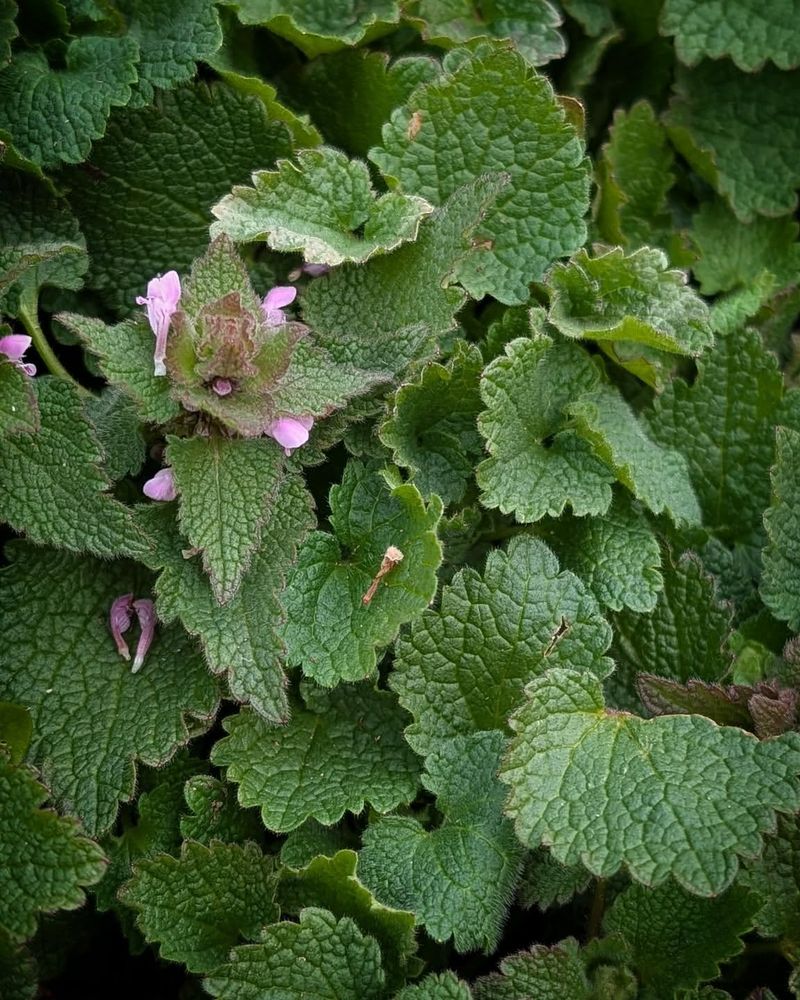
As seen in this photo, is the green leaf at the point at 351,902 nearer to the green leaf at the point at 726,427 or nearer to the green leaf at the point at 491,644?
the green leaf at the point at 491,644

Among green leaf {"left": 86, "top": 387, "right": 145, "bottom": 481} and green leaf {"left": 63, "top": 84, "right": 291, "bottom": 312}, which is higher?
green leaf {"left": 63, "top": 84, "right": 291, "bottom": 312}

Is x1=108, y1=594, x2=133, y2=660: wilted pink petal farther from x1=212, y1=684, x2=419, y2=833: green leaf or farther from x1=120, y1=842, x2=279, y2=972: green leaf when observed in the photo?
x1=120, y1=842, x2=279, y2=972: green leaf

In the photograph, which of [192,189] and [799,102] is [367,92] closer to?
[192,189]

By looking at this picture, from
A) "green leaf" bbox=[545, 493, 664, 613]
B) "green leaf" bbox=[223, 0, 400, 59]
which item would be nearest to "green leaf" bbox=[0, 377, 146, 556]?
"green leaf" bbox=[545, 493, 664, 613]

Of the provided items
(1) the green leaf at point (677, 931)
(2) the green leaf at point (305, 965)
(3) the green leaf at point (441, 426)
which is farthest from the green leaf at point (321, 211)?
(1) the green leaf at point (677, 931)

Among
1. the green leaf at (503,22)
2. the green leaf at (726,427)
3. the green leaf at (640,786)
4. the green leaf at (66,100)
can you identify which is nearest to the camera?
the green leaf at (640,786)

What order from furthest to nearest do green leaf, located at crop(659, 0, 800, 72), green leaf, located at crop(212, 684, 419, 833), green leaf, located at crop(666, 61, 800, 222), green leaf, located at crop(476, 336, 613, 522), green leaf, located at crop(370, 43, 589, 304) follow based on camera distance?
green leaf, located at crop(666, 61, 800, 222) < green leaf, located at crop(659, 0, 800, 72) < green leaf, located at crop(370, 43, 589, 304) < green leaf, located at crop(476, 336, 613, 522) < green leaf, located at crop(212, 684, 419, 833)

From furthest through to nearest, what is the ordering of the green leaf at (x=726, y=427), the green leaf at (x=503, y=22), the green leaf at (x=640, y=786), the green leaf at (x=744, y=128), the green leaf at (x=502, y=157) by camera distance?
the green leaf at (x=744, y=128)
the green leaf at (x=503, y=22)
the green leaf at (x=726, y=427)
the green leaf at (x=502, y=157)
the green leaf at (x=640, y=786)

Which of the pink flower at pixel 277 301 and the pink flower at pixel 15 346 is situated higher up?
the pink flower at pixel 277 301

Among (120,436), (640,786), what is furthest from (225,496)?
(640,786)
